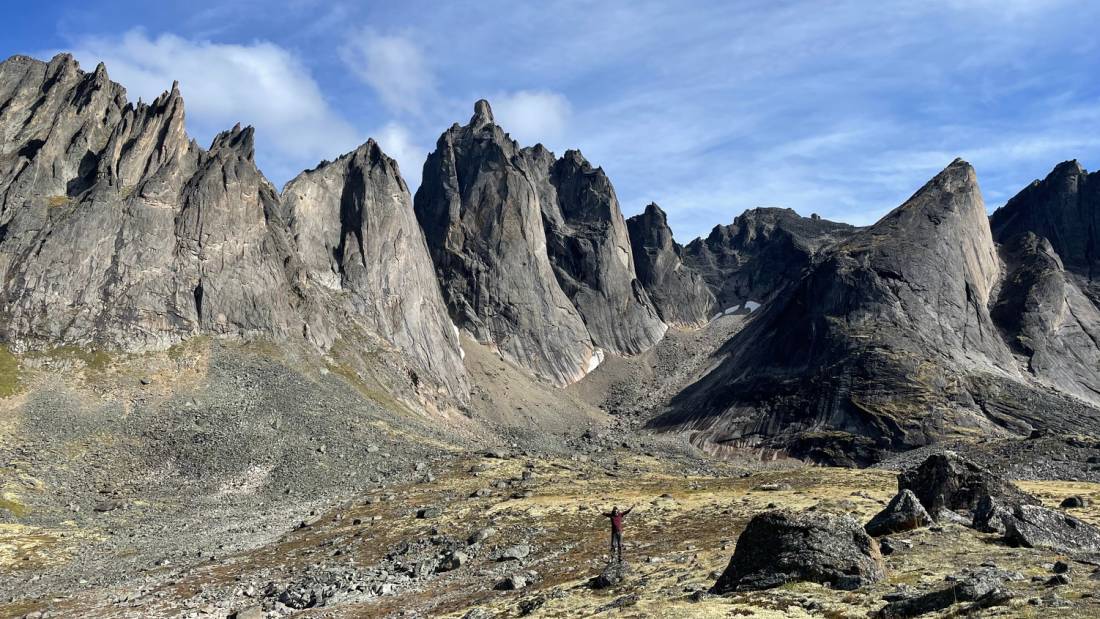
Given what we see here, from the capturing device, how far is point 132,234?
328ft

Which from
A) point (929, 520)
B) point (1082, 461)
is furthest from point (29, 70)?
point (1082, 461)

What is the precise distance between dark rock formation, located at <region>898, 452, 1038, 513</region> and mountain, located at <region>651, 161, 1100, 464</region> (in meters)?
81.9

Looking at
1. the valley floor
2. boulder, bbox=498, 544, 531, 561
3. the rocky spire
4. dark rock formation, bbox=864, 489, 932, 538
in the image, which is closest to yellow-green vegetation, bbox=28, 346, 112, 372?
the valley floor

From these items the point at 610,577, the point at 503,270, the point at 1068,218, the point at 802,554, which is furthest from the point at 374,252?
the point at 1068,218

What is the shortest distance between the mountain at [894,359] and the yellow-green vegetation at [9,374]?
9816cm

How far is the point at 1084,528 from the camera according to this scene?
94.1ft

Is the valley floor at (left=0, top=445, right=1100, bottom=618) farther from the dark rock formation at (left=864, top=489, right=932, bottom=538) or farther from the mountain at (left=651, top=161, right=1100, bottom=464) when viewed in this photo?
the mountain at (left=651, top=161, right=1100, bottom=464)

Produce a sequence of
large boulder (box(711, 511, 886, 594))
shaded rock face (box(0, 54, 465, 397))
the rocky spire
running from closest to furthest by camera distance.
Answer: large boulder (box(711, 511, 886, 594)) < shaded rock face (box(0, 54, 465, 397)) < the rocky spire

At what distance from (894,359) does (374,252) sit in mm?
91456

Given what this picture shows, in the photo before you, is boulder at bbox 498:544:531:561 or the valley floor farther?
boulder at bbox 498:544:531:561

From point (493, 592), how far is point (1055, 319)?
155 metres

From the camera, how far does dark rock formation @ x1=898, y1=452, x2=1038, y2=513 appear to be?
34906 mm

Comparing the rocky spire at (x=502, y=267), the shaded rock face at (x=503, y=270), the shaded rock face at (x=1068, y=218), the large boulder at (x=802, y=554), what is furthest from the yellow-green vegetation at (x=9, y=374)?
the shaded rock face at (x=1068, y=218)

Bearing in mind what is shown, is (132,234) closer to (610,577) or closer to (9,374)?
(9,374)
